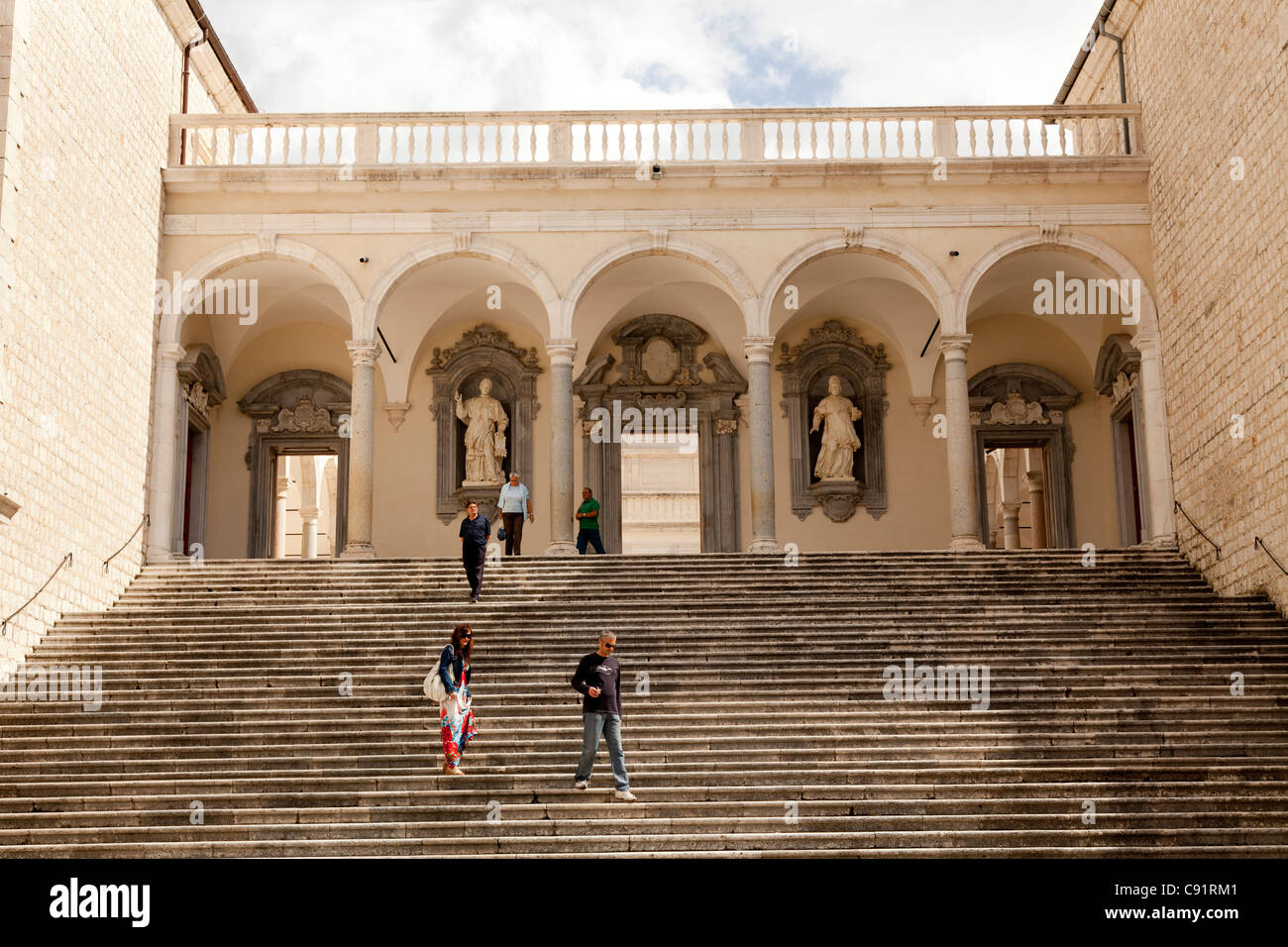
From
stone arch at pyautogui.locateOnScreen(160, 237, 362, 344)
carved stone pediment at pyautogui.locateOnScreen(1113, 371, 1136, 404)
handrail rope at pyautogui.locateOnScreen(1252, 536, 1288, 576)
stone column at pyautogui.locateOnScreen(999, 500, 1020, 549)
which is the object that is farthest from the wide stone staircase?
A: stone column at pyautogui.locateOnScreen(999, 500, 1020, 549)

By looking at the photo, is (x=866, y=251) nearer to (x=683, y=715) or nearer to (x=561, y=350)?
(x=561, y=350)

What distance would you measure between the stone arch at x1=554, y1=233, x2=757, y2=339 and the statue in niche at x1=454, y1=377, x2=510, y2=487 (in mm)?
3163

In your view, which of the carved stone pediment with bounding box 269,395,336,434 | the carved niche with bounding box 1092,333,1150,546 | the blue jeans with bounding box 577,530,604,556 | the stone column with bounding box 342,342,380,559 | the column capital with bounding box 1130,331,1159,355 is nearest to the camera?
the stone column with bounding box 342,342,380,559

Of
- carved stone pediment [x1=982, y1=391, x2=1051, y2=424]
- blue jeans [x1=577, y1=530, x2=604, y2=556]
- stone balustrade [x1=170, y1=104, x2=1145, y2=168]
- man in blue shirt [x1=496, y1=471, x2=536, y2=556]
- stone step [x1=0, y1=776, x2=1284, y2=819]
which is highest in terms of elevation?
stone balustrade [x1=170, y1=104, x2=1145, y2=168]

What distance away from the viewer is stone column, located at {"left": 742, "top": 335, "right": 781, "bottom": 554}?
59.0 ft

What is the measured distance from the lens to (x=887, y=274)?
20.0m

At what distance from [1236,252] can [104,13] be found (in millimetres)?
12401

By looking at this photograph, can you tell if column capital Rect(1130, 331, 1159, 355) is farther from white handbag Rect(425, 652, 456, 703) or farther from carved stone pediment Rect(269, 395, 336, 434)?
carved stone pediment Rect(269, 395, 336, 434)

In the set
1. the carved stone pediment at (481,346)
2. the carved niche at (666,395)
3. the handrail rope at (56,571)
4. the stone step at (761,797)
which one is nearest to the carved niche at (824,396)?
the carved niche at (666,395)

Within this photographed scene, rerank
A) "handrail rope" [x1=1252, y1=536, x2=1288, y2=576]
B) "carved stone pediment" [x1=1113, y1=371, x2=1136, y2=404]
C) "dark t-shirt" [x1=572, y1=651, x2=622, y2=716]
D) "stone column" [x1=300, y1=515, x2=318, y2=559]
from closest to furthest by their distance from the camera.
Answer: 1. "dark t-shirt" [x1=572, y1=651, x2=622, y2=716]
2. "handrail rope" [x1=1252, y1=536, x2=1288, y2=576]
3. "carved stone pediment" [x1=1113, y1=371, x2=1136, y2=404]
4. "stone column" [x1=300, y1=515, x2=318, y2=559]

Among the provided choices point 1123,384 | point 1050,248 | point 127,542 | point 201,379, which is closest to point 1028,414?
point 1123,384

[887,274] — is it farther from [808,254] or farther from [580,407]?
[580,407]
